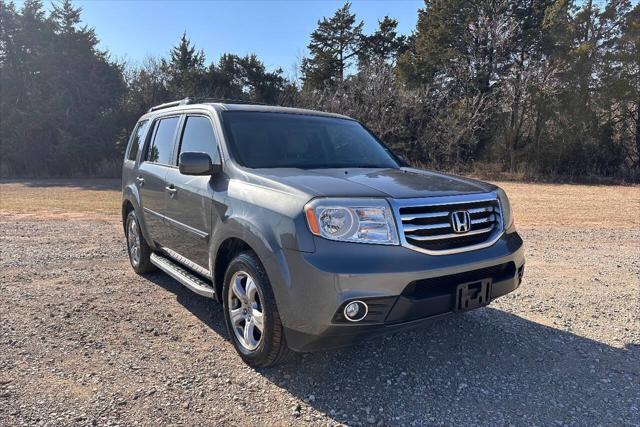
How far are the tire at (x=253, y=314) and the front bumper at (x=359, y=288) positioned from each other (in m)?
0.14

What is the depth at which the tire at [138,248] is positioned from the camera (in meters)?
5.71

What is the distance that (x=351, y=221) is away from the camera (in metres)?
2.90

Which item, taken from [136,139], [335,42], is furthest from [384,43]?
[136,139]

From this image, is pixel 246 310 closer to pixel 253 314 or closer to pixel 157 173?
pixel 253 314

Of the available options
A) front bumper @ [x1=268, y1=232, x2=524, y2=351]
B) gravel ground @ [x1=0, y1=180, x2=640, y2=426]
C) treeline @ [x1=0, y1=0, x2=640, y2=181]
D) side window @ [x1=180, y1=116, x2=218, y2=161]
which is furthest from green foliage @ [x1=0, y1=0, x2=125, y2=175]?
front bumper @ [x1=268, y1=232, x2=524, y2=351]

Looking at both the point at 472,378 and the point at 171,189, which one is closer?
→ the point at 472,378

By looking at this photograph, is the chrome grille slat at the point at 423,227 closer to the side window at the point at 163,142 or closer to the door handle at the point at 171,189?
the door handle at the point at 171,189

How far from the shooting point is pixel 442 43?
30391 mm

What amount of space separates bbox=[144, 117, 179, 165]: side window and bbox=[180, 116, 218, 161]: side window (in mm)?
324

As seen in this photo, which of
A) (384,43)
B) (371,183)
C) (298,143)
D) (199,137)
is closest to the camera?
(371,183)

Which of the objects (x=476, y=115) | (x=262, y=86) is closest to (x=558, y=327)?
(x=476, y=115)

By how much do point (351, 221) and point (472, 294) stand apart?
3.23 ft

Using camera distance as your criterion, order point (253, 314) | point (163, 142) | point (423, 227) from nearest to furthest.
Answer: point (423, 227) < point (253, 314) < point (163, 142)

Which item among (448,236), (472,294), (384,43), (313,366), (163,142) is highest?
(384,43)
